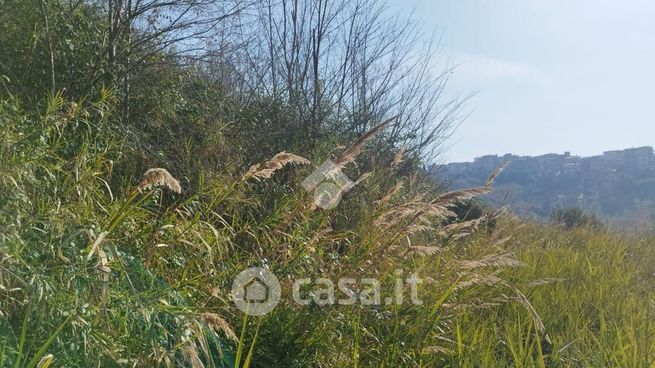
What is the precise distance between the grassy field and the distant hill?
8.04 m

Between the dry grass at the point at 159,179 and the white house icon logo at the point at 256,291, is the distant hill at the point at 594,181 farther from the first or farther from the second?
the dry grass at the point at 159,179

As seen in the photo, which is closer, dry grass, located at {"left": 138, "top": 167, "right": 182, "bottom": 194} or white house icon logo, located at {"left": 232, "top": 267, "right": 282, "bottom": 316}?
dry grass, located at {"left": 138, "top": 167, "right": 182, "bottom": 194}

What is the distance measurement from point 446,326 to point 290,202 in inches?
46.7

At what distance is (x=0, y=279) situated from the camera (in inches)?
81.9

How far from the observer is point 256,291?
3109mm

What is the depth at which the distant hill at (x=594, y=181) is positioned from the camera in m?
15.6

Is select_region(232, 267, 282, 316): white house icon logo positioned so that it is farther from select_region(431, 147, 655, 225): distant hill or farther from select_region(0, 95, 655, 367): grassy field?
select_region(431, 147, 655, 225): distant hill

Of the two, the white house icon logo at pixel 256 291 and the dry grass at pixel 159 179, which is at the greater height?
the dry grass at pixel 159 179

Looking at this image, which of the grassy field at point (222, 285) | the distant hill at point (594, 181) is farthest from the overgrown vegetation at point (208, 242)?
the distant hill at point (594, 181)

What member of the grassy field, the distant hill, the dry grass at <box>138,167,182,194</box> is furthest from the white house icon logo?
the distant hill

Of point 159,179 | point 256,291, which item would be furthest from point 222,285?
point 159,179

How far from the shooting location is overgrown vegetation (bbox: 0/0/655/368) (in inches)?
90.2

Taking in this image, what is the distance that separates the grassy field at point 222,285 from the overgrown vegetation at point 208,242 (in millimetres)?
12

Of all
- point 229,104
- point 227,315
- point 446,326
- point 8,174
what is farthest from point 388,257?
point 229,104
